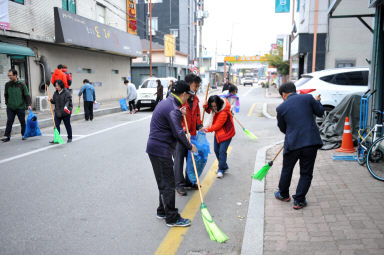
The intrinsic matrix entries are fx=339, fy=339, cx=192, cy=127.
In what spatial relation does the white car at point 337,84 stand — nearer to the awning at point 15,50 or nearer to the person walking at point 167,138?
the person walking at point 167,138

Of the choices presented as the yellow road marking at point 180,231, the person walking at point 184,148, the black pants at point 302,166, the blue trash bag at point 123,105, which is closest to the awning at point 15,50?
the blue trash bag at point 123,105

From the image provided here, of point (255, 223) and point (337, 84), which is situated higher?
point (337, 84)

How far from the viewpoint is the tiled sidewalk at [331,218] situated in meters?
3.23

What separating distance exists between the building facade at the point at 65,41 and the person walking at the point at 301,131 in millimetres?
11974

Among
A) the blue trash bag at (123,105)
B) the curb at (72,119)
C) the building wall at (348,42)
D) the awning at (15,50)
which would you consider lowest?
the curb at (72,119)

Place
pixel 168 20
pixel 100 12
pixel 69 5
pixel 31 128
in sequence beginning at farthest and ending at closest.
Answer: pixel 168 20 → pixel 100 12 → pixel 69 5 → pixel 31 128

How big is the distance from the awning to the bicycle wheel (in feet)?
41.2

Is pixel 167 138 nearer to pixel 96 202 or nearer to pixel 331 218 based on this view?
pixel 96 202

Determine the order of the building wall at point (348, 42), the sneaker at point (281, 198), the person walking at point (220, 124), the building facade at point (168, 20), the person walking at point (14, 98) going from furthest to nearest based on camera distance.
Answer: the building facade at point (168, 20) < the building wall at point (348, 42) < the person walking at point (14, 98) < the person walking at point (220, 124) < the sneaker at point (281, 198)

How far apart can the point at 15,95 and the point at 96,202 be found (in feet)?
18.5

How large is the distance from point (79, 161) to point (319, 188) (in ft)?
14.8

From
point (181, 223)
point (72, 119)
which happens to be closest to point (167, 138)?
point (181, 223)

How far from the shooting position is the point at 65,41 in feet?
52.9

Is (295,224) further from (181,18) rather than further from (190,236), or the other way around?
(181,18)
